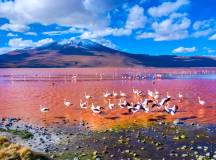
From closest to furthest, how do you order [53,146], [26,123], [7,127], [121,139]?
[53,146] < [121,139] < [7,127] < [26,123]

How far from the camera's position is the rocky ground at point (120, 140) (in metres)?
19.5

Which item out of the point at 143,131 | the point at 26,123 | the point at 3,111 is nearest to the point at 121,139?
the point at 143,131

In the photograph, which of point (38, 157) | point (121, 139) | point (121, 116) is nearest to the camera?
point (38, 157)

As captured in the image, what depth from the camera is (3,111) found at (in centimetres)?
3697

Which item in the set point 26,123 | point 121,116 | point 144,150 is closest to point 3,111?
point 26,123

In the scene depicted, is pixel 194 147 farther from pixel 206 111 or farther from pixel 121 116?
pixel 206 111

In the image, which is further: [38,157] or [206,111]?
Result: [206,111]

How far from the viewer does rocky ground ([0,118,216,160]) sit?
19500mm

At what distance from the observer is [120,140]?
22.6 metres

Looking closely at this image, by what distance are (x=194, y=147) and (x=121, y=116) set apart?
12610 millimetres

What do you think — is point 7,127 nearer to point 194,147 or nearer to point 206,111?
point 194,147

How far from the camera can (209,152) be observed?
768 inches

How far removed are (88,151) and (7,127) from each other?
9506mm

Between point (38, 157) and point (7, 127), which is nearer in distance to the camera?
point (38, 157)
